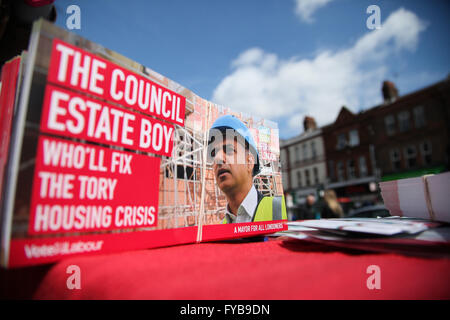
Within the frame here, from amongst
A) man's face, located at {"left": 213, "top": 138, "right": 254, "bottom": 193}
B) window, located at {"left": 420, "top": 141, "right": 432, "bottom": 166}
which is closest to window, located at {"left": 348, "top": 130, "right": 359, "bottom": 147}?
window, located at {"left": 420, "top": 141, "right": 432, "bottom": 166}

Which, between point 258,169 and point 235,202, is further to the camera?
point 258,169

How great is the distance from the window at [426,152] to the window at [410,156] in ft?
1.42

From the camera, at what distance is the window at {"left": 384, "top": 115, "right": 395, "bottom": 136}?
17.1 meters

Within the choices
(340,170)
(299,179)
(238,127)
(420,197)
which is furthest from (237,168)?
(299,179)

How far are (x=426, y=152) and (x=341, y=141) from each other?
584 centimetres

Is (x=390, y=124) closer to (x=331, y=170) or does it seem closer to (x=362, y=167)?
(x=362, y=167)

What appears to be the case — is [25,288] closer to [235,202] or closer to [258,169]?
[235,202]

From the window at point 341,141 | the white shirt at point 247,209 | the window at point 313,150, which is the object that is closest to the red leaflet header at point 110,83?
the white shirt at point 247,209

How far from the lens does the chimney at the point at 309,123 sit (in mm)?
24062

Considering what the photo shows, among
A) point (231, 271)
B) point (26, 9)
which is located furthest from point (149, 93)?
point (26, 9)

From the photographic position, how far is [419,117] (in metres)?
15.6

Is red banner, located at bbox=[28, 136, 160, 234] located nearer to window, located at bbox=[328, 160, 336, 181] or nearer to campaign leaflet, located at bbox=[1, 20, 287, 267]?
campaign leaflet, located at bbox=[1, 20, 287, 267]

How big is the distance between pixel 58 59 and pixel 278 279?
0.94m

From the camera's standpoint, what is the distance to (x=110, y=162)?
91 cm
